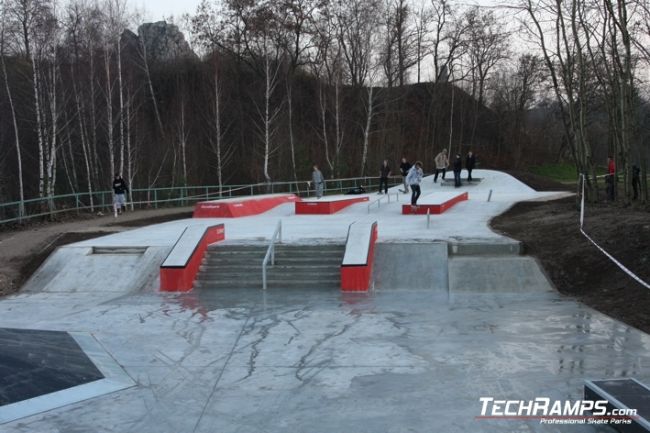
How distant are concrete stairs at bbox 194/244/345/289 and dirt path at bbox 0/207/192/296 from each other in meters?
4.24

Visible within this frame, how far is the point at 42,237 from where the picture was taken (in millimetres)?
16016

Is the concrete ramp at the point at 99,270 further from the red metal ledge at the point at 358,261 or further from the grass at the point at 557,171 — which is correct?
the grass at the point at 557,171

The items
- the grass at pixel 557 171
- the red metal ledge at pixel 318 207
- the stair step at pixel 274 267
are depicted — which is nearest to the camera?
the stair step at pixel 274 267

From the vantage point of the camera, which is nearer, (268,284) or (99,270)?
(268,284)

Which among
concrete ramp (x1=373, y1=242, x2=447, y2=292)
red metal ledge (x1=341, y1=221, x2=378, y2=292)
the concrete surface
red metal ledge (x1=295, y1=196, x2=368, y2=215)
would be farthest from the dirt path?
concrete ramp (x1=373, y1=242, x2=447, y2=292)

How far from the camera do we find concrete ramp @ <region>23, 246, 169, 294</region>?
39.7ft

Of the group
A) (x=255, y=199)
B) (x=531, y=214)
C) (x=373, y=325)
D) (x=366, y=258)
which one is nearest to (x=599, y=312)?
(x=373, y=325)

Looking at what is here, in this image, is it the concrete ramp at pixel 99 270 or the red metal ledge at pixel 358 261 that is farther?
the concrete ramp at pixel 99 270

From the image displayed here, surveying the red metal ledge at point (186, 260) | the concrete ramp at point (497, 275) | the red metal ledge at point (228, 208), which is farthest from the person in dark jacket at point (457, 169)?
the red metal ledge at point (186, 260)

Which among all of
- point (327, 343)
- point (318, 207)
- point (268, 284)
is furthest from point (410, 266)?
point (318, 207)

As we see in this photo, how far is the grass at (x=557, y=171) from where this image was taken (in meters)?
53.2

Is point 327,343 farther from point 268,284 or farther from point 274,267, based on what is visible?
point 274,267

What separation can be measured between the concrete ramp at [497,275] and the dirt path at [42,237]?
30.6 feet

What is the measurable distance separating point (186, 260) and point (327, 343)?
5474mm
